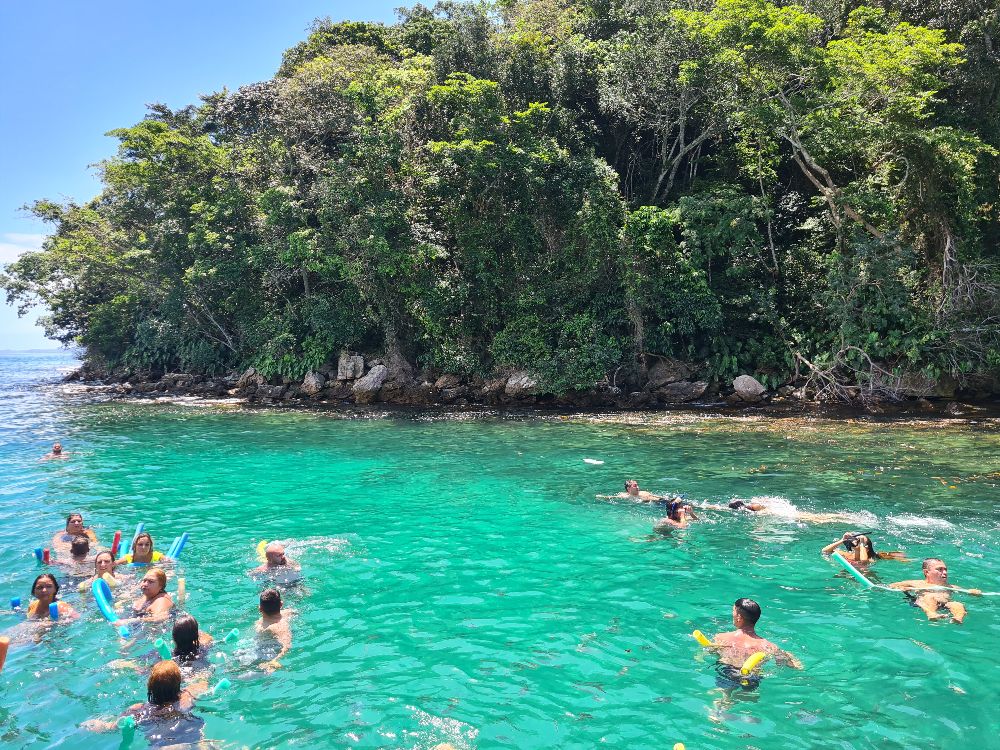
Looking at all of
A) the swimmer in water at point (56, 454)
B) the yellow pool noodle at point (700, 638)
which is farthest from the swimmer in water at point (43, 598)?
the swimmer in water at point (56, 454)

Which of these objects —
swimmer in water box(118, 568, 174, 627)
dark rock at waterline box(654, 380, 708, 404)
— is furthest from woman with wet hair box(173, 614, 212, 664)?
dark rock at waterline box(654, 380, 708, 404)

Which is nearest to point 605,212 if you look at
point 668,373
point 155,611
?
point 668,373

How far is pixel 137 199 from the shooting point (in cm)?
3678

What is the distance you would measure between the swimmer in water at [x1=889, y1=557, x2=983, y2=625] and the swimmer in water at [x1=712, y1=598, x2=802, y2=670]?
2680 mm

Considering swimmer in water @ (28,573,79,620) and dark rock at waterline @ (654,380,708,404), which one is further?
dark rock at waterline @ (654,380,708,404)

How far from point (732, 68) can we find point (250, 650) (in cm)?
2668

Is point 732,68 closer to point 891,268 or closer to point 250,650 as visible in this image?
point 891,268

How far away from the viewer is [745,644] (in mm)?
7129

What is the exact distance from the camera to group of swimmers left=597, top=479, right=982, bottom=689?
7.05 m

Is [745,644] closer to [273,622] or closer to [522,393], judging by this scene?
[273,622]

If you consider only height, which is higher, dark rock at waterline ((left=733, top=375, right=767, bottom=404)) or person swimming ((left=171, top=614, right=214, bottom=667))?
dark rock at waterline ((left=733, top=375, right=767, bottom=404))

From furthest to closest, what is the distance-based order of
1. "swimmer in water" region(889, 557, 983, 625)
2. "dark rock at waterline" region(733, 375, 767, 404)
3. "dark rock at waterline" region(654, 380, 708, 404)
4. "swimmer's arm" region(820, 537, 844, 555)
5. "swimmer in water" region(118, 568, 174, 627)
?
"dark rock at waterline" region(654, 380, 708, 404) < "dark rock at waterline" region(733, 375, 767, 404) < "swimmer's arm" region(820, 537, 844, 555) < "swimmer in water" region(118, 568, 174, 627) < "swimmer in water" region(889, 557, 983, 625)

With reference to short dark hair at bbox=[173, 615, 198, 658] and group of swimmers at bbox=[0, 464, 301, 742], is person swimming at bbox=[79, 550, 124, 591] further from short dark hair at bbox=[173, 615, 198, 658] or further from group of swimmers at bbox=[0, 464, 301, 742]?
short dark hair at bbox=[173, 615, 198, 658]

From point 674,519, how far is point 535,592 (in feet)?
A: 13.0
